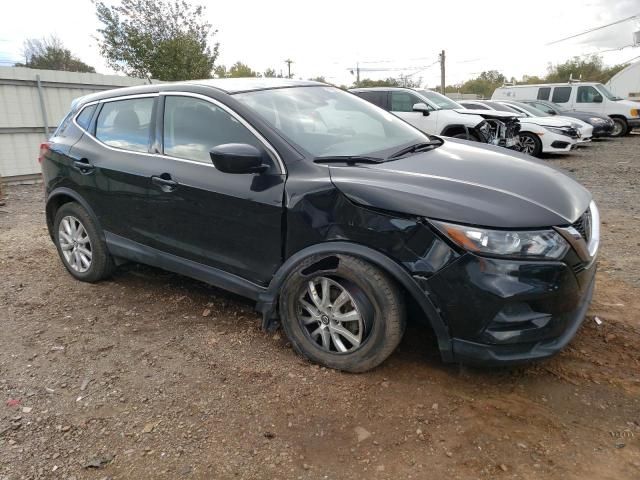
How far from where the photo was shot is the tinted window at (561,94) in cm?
1872

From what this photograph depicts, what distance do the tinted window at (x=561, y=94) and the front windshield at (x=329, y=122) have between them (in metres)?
17.6

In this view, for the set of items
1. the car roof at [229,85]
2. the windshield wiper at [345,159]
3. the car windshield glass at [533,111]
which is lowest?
the car windshield glass at [533,111]

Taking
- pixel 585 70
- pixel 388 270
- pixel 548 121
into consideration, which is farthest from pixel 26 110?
pixel 585 70

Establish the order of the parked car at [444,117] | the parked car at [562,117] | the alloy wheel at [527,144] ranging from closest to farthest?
1. the parked car at [444,117]
2. the alloy wheel at [527,144]
3. the parked car at [562,117]

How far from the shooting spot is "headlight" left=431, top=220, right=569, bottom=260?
239 cm

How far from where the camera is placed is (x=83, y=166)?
160 inches

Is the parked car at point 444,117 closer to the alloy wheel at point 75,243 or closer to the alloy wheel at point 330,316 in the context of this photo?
the alloy wheel at point 75,243

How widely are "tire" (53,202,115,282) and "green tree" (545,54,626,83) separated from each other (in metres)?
52.8

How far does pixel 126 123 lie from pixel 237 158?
154cm

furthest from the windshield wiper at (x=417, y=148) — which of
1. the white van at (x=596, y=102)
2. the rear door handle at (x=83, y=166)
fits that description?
the white van at (x=596, y=102)

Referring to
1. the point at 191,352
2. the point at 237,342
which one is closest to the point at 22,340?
the point at 191,352

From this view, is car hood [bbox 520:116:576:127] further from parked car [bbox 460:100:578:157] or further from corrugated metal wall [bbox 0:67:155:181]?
corrugated metal wall [bbox 0:67:155:181]

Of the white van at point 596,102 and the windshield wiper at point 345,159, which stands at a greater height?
the windshield wiper at point 345,159

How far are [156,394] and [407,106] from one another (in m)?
9.33
